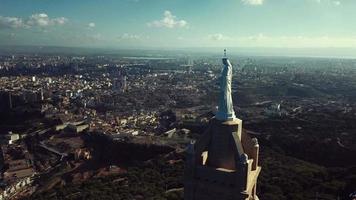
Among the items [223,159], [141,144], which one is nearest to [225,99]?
[223,159]

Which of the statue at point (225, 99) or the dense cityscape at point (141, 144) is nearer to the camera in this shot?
the statue at point (225, 99)

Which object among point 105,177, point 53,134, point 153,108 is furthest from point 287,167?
A: point 153,108

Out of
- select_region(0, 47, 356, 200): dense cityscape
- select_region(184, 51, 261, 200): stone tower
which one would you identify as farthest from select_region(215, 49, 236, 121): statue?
select_region(0, 47, 356, 200): dense cityscape

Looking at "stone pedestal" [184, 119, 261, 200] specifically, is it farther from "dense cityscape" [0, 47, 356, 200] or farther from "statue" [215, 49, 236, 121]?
"dense cityscape" [0, 47, 356, 200]

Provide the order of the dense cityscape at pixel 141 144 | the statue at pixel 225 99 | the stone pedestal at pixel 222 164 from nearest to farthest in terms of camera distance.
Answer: the stone pedestal at pixel 222 164, the statue at pixel 225 99, the dense cityscape at pixel 141 144

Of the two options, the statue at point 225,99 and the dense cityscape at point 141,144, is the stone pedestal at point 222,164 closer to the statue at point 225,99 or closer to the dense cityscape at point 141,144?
the statue at point 225,99

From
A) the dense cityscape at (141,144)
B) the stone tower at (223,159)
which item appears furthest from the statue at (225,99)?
the dense cityscape at (141,144)

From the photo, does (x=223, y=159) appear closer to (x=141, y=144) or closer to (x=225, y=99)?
(x=225, y=99)

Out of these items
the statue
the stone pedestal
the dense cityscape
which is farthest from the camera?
the dense cityscape

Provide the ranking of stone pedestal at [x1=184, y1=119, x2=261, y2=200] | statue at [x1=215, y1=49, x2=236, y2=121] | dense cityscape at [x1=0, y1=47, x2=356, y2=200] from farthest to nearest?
dense cityscape at [x1=0, y1=47, x2=356, y2=200] → statue at [x1=215, y1=49, x2=236, y2=121] → stone pedestal at [x1=184, y1=119, x2=261, y2=200]
